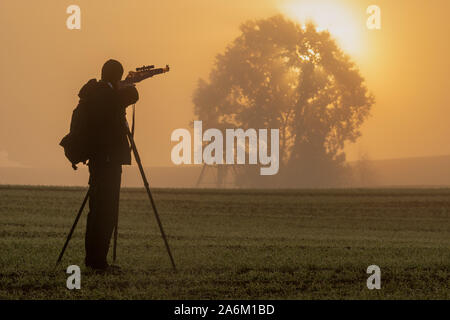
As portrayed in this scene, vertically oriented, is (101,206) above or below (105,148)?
below

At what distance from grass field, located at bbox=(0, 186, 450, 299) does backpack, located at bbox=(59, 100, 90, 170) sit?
158cm

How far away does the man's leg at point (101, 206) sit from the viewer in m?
9.43

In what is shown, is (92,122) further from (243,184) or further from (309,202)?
(243,184)

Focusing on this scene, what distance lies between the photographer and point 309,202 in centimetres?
2870

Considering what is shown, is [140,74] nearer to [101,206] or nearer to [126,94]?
[126,94]

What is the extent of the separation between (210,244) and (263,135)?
45.5 meters

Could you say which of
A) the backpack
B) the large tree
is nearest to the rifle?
the backpack

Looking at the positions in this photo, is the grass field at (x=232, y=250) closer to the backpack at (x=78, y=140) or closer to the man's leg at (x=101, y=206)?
the man's leg at (x=101, y=206)

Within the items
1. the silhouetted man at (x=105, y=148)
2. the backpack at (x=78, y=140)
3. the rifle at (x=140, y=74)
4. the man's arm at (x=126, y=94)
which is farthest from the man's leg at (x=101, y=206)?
the rifle at (x=140, y=74)

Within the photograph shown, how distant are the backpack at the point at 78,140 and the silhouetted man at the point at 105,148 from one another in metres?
0.07

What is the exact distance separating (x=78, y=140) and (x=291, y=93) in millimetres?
52201

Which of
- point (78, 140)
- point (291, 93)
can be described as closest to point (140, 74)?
point (78, 140)

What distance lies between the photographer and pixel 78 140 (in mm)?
9297
